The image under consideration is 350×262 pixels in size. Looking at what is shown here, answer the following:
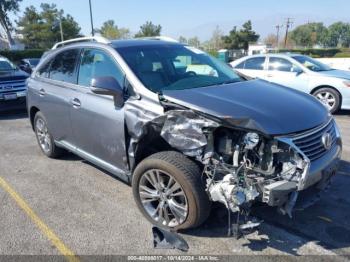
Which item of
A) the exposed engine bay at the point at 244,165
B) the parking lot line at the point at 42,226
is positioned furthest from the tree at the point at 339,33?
the exposed engine bay at the point at 244,165

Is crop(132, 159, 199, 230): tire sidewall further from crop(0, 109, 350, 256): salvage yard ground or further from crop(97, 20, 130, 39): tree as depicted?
crop(97, 20, 130, 39): tree

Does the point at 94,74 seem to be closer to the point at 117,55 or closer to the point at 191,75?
the point at 117,55

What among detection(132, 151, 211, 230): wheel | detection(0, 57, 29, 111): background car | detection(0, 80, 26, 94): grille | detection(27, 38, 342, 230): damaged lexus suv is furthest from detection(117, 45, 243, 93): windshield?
detection(0, 80, 26, 94): grille

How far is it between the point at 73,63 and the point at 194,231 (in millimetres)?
2720

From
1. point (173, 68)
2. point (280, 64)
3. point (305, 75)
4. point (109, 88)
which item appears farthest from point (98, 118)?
point (280, 64)

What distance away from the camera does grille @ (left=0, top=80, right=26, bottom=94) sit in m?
9.23

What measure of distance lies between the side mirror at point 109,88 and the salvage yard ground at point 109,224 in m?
1.24

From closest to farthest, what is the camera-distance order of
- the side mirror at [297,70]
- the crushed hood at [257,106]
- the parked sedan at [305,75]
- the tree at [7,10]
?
the crushed hood at [257,106]
the parked sedan at [305,75]
the side mirror at [297,70]
the tree at [7,10]

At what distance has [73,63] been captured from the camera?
4703mm

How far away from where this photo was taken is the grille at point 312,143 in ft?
9.81

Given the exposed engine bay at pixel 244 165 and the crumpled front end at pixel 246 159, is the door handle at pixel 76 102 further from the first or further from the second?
the exposed engine bay at pixel 244 165

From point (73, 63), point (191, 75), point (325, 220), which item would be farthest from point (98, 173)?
point (325, 220)

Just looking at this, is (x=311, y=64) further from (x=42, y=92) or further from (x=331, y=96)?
(x=42, y=92)

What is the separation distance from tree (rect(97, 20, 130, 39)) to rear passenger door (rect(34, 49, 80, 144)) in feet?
227
